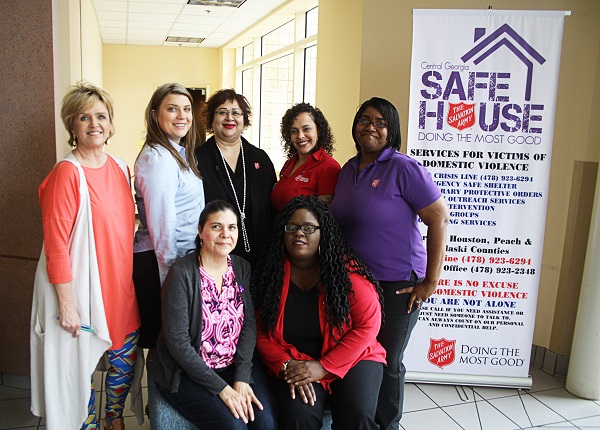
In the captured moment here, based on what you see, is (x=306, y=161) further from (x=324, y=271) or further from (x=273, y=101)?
(x=273, y=101)

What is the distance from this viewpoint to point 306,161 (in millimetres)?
2639

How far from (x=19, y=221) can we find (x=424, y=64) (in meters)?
2.58

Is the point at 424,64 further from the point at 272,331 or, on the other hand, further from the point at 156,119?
the point at 272,331

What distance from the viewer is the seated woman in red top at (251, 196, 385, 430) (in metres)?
2.10

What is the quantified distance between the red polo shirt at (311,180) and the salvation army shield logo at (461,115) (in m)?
0.91

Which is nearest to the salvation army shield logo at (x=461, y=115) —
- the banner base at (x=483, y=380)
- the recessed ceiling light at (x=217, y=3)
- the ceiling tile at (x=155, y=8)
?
the banner base at (x=483, y=380)

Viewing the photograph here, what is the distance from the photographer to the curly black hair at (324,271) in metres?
2.16

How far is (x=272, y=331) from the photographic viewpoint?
7.32 ft

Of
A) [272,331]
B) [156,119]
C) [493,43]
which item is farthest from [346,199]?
[493,43]

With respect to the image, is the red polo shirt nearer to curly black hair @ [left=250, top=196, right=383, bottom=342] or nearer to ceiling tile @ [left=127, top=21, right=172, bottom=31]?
curly black hair @ [left=250, top=196, right=383, bottom=342]

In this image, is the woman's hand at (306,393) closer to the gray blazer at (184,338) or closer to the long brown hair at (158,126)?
the gray blazer at (184,338)

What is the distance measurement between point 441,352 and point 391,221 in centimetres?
142

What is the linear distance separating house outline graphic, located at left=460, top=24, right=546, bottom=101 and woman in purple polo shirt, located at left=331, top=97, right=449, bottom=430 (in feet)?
3.47

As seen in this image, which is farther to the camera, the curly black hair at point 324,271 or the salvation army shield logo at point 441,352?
the salvation army shield logo at point 441,352
